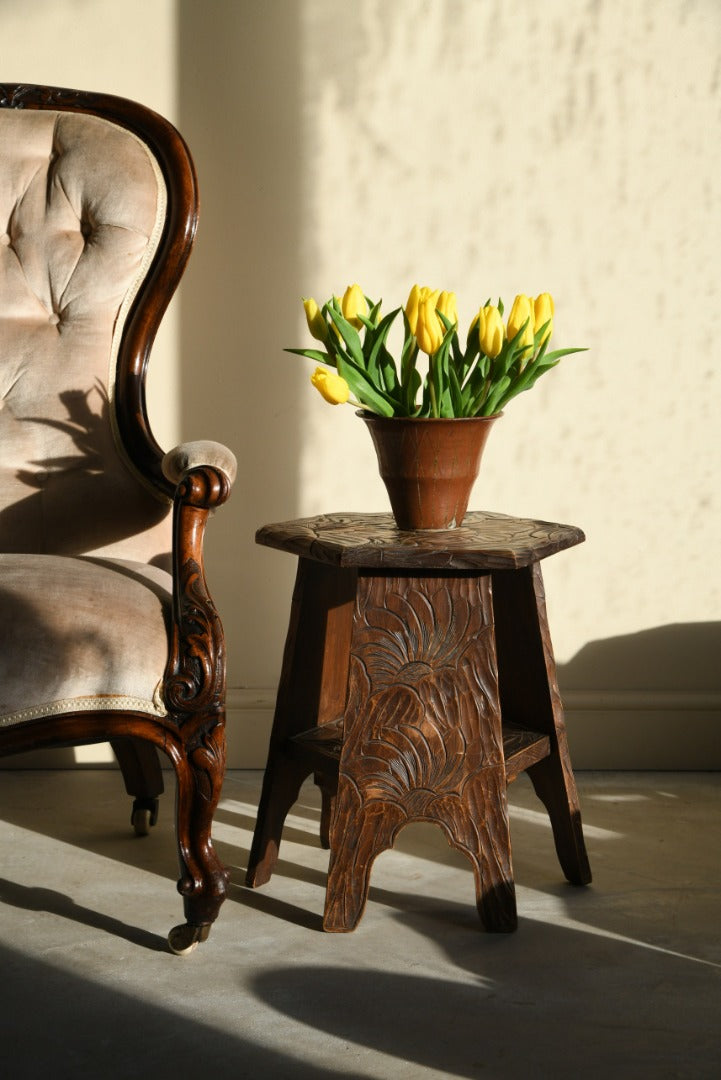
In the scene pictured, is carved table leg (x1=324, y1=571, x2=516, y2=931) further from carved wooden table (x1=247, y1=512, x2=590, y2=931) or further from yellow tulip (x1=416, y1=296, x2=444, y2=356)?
yellow tulip (x1=416, y1=296, x2=444, y2=356)

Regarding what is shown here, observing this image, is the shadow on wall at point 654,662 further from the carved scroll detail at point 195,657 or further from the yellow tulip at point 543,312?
the carved scroll detail at point 195,657

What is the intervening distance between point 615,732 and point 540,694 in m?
0.56

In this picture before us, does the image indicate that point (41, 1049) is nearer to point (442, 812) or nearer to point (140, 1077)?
point (140, 1077)

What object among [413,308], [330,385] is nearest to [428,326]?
[413,308]

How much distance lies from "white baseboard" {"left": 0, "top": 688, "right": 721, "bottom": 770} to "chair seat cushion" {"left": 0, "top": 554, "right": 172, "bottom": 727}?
763mm

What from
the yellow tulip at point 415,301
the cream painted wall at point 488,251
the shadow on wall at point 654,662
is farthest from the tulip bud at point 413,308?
the shadow on wall at point 654,662

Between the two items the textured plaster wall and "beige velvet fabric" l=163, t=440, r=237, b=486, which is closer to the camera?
"beige velvet fabric" l=163, t=440, r=237, b=486

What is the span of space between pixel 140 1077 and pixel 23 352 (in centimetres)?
105

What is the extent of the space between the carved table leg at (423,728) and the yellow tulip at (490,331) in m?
0.29

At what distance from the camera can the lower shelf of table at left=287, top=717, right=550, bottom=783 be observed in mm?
1509

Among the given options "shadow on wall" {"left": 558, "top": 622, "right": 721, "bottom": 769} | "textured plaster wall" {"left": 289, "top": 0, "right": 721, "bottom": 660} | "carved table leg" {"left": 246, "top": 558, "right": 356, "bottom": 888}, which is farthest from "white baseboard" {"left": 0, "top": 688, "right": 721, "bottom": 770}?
"carved table leg" {"left": 246, "top": 558, "right": 356, "bottom": 888}

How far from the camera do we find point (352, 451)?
2.06 meters

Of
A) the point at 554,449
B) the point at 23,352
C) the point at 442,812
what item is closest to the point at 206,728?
the point at 442,812

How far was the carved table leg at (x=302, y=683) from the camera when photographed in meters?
1.60
